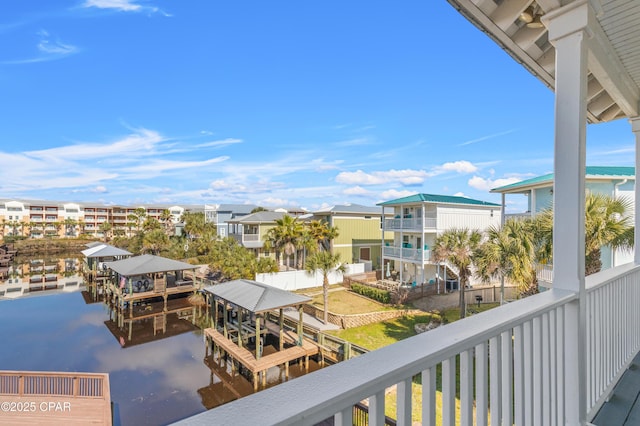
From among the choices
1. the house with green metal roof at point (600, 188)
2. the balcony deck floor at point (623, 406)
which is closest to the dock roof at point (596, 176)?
the house with green metal roof at point (600, 188)

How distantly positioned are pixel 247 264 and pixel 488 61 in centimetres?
1366

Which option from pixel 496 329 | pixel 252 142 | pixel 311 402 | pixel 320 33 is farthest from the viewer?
pixel 252 142

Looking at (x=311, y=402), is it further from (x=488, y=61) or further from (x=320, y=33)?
(x=320, y=33)

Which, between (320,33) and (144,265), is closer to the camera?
(320,33)

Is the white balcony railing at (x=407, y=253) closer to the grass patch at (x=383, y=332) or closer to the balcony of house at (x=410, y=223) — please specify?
the balcony of house at (x=410, y=223)

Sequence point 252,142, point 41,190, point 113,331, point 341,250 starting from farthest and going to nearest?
point 41,190, point 252,142, point 341,250, point 113,331

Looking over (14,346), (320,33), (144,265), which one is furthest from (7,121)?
(320,33)

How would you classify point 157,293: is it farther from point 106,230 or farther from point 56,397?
point 106,230

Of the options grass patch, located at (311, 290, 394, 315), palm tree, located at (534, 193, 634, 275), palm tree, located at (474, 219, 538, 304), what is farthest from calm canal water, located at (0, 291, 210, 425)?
palm tree, located at (534, 193, 634, 275)

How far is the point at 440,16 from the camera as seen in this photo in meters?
6.04

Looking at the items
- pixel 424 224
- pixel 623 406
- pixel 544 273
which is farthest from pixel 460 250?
pixel 623 406

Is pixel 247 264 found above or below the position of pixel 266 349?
above

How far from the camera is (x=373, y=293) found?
15.5 meters

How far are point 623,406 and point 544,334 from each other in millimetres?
1717
